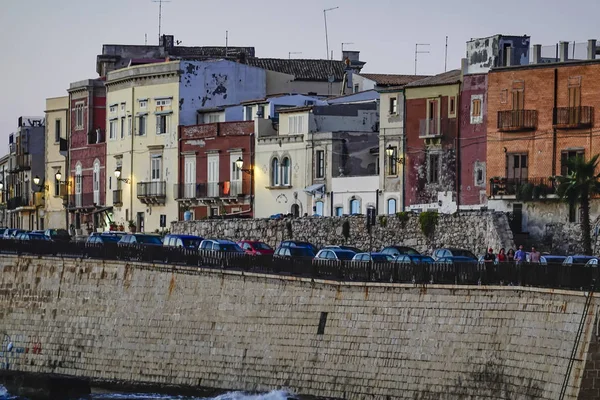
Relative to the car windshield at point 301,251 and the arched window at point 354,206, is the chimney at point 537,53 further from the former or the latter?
the arched window at point 354,206

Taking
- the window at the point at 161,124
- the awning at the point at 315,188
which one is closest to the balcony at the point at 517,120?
the awning at the point at 315,188

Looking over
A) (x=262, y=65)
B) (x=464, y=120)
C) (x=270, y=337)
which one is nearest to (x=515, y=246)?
(x=464, y=120)

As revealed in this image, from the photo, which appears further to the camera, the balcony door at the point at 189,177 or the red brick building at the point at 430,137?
the balcony door at the point at 189,177

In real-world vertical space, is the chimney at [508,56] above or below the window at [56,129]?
above

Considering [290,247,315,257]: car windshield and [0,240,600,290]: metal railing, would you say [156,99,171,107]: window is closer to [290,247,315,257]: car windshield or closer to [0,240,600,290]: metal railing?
[0,240,600,290]: metal railing

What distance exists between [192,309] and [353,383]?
10.2 metres

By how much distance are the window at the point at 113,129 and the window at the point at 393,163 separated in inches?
1016

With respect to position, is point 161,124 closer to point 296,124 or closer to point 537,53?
point 296,124

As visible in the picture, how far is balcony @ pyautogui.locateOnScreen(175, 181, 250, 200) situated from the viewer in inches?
3642

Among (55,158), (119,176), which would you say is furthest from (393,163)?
(55,158)

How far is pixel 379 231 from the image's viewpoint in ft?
244

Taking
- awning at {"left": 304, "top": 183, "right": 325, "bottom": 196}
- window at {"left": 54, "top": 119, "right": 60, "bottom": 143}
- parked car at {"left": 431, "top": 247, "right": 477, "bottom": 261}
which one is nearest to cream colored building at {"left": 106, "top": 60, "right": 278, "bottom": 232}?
window at {"left": 54, "top": 119, "right": 60, "bottom": 143}

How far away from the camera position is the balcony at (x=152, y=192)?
98438mm

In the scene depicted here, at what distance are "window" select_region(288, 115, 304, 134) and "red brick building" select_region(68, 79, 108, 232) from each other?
61.9 feet
